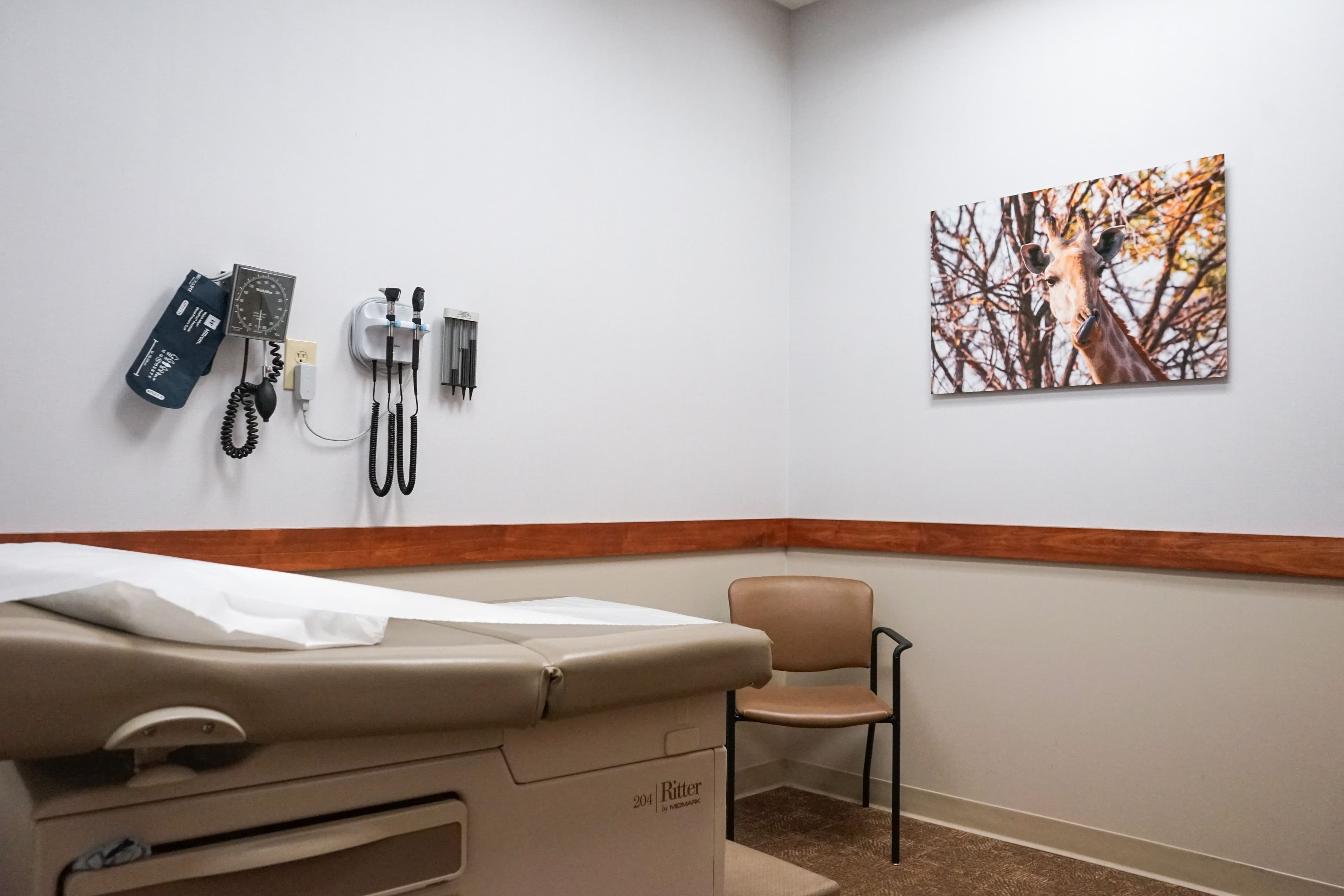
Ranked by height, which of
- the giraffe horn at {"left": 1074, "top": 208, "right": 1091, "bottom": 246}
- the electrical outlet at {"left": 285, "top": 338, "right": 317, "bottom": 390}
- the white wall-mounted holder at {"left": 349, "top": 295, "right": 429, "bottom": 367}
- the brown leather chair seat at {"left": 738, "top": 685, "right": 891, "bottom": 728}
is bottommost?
the brown leather chair seat at {"left": 738, "top": 685, "right": 891, "bottom": 728}

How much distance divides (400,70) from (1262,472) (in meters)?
2.75

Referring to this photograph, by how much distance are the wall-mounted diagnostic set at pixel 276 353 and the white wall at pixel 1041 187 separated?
1.62 meters

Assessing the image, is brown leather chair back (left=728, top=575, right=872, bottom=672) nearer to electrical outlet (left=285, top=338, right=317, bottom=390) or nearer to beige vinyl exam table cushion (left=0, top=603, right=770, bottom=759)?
electrical outlet (left=285, top=338, right=317, bottom=390)

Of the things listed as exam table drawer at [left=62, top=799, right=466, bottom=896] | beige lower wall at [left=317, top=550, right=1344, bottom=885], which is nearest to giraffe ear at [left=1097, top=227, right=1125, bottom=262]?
beige lower wall at [left=317, top=550, right=1344, bottom=885]

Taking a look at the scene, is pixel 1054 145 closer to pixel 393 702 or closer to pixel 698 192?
pixel 698 192

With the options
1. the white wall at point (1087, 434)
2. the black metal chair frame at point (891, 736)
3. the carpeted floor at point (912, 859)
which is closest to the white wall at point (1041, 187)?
the white wall at point (1087, 434)

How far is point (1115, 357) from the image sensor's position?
9.73ft

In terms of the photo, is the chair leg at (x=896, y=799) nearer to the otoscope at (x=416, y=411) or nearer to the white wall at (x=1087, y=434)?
the white wall at (x=1087, y=434)

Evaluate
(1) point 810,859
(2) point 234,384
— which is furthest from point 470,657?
(1) point 810,859

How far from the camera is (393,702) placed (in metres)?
0.85

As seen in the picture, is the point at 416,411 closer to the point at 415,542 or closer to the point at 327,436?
the point at 327,436

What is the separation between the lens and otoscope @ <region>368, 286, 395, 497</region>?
246 centimetres

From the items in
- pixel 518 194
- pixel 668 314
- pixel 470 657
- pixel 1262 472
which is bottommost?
pixel 470 657

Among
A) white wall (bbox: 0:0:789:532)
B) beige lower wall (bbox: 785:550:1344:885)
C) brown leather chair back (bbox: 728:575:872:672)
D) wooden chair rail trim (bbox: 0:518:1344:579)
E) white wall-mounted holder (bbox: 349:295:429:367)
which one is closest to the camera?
white wall (bbox: 0:0:789:532)
